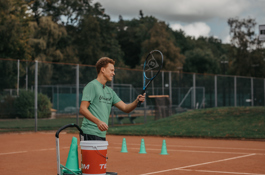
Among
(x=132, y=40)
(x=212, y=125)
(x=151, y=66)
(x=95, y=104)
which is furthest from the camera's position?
(x=132, y=40)

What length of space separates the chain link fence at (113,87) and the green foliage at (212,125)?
3.32 meters

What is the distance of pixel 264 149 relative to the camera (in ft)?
45.5

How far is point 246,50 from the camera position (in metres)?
68.9

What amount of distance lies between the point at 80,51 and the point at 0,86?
4283cm

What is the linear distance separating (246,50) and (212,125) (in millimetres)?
50373

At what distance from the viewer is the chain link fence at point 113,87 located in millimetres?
21000

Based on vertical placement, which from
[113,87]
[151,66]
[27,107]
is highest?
[151,66]

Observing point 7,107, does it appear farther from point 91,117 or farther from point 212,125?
point 91,117

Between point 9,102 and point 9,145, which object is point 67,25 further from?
point 9,145

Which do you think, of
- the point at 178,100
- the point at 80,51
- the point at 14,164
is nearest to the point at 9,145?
the point at 14,164

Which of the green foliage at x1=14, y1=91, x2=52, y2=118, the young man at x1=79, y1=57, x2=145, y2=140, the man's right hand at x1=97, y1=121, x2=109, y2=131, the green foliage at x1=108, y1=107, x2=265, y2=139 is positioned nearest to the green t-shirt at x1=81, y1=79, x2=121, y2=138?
the young man at x1=79, y1=57, x2=145, y2=140

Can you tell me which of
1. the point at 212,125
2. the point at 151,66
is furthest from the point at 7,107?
the point at 151,66

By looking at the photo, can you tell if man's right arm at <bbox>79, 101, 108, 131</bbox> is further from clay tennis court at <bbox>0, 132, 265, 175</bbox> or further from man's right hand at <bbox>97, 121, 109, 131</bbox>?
clay tennis court at <bbox>0, 132, 265, 175</bbox>

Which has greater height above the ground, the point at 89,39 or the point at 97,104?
the point at 89,39
